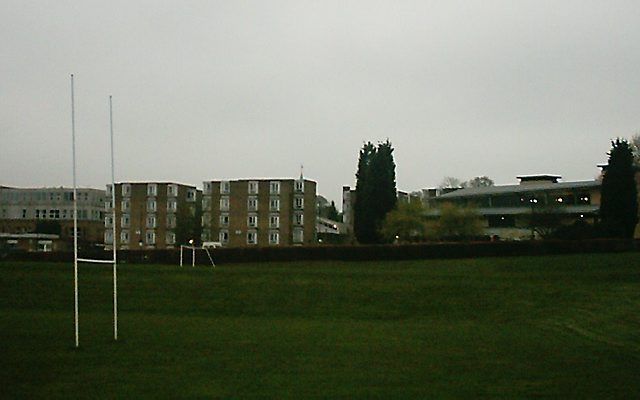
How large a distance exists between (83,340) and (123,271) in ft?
82.1

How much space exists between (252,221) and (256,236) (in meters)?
2.01

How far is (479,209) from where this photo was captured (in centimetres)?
8862

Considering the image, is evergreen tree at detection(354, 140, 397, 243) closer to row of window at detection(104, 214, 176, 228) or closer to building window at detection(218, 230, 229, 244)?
building window at detection(218, 230, 229, 244)

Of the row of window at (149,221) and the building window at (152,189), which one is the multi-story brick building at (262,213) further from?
the building window at (152,189)

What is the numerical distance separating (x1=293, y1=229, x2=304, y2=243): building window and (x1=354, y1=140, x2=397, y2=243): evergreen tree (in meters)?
17.8

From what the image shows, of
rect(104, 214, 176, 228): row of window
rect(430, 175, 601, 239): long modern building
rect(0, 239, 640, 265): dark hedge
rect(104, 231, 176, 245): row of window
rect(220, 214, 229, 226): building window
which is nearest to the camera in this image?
rect(0, 239, 640, 265): dark hedge

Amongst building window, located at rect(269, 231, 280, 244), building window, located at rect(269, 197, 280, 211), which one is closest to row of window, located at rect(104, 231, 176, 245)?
building window, located at rect(269, 231, 280, 244)

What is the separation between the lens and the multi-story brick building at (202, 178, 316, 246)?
9519 centimetres

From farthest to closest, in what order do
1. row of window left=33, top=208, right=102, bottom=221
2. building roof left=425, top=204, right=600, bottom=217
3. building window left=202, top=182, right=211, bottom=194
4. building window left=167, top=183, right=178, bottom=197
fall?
row of window left=33, top=208, right=102, bottom=221 → building window left=167, top=183, right=178, bottom=197 → building window left=202, top=182, right=211, bottom=194 → building roof left=425, top=204, right=600, bottom=217

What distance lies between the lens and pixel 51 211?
105875mm

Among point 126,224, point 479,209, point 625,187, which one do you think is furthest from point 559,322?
point 126,224

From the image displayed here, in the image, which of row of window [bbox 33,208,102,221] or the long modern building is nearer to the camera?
the long modern building

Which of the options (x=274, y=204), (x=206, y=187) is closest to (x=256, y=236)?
(x=274, y=204)

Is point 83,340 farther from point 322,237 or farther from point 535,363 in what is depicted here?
point 322,237
